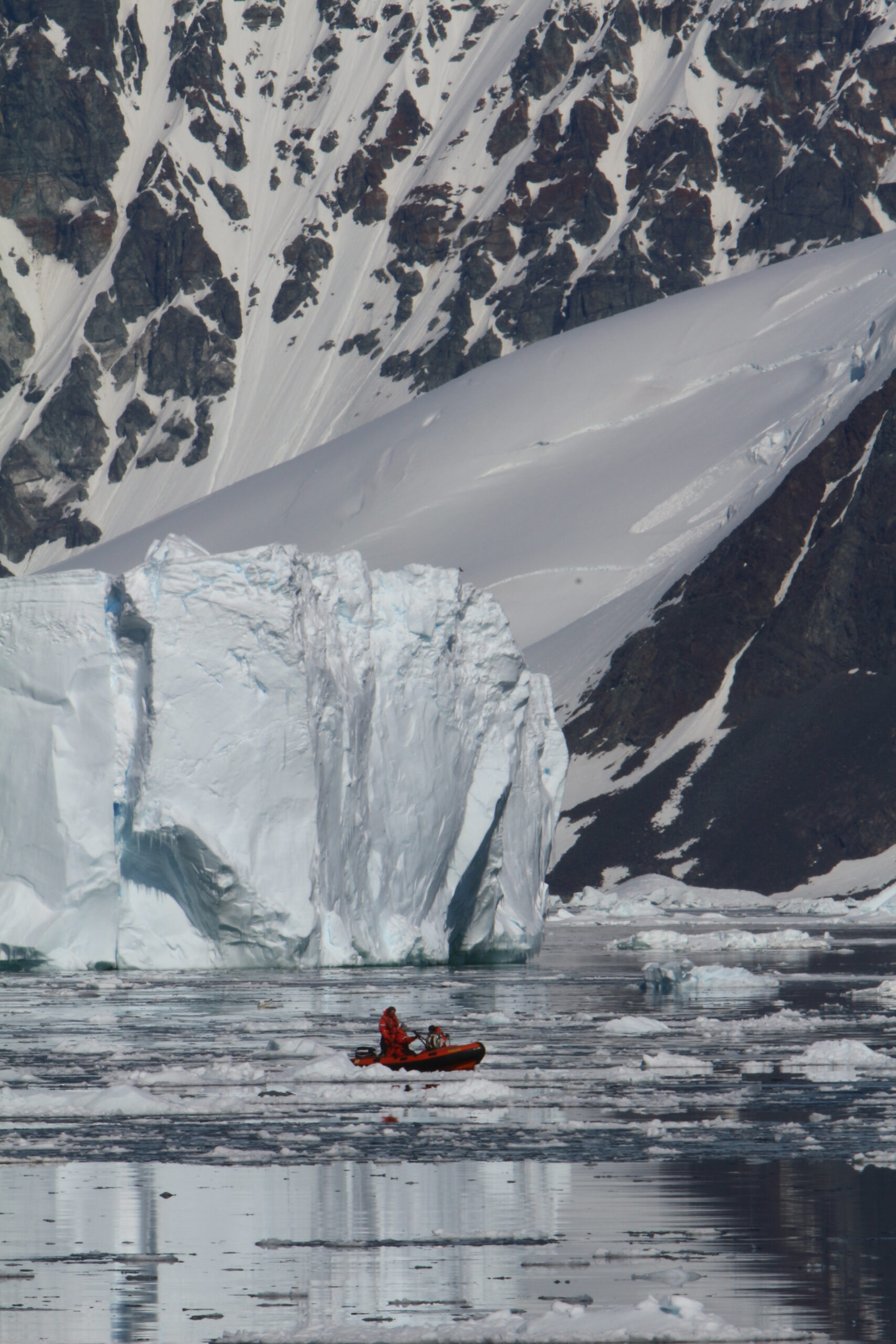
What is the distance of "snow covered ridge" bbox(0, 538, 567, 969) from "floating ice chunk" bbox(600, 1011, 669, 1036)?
34.2ft

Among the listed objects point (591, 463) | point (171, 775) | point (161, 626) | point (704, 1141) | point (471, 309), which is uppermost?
point (471, 309)

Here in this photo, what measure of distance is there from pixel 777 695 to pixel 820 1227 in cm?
10263

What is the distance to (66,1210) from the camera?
13211mm

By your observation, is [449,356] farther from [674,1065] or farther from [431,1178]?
[431,1178]

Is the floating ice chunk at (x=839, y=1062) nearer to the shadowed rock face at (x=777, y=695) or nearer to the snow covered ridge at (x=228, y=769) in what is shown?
the snow covered ridge at (x=228, y=769)

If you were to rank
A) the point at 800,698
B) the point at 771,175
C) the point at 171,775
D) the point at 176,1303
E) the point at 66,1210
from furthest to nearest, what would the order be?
the point at 771,175 → the point at 800,698 → the point at 171,775 → the point at 66,1210 → the point at 176,1303

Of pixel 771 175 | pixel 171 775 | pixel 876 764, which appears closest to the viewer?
pixel 171 775

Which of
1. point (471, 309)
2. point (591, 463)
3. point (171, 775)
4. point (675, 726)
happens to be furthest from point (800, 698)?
point (471, 309)

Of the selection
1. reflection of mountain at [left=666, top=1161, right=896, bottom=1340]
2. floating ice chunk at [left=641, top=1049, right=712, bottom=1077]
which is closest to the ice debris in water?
floating ice chunk at [left=641, top=1049, right=712, bottom=1077]

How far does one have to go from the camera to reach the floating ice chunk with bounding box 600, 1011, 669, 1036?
2519cm

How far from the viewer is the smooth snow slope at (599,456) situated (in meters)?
133

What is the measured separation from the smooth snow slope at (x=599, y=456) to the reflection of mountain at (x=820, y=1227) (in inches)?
4298

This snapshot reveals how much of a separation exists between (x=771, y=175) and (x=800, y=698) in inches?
3852

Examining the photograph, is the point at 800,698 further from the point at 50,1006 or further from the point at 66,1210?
the point at 66,1210
